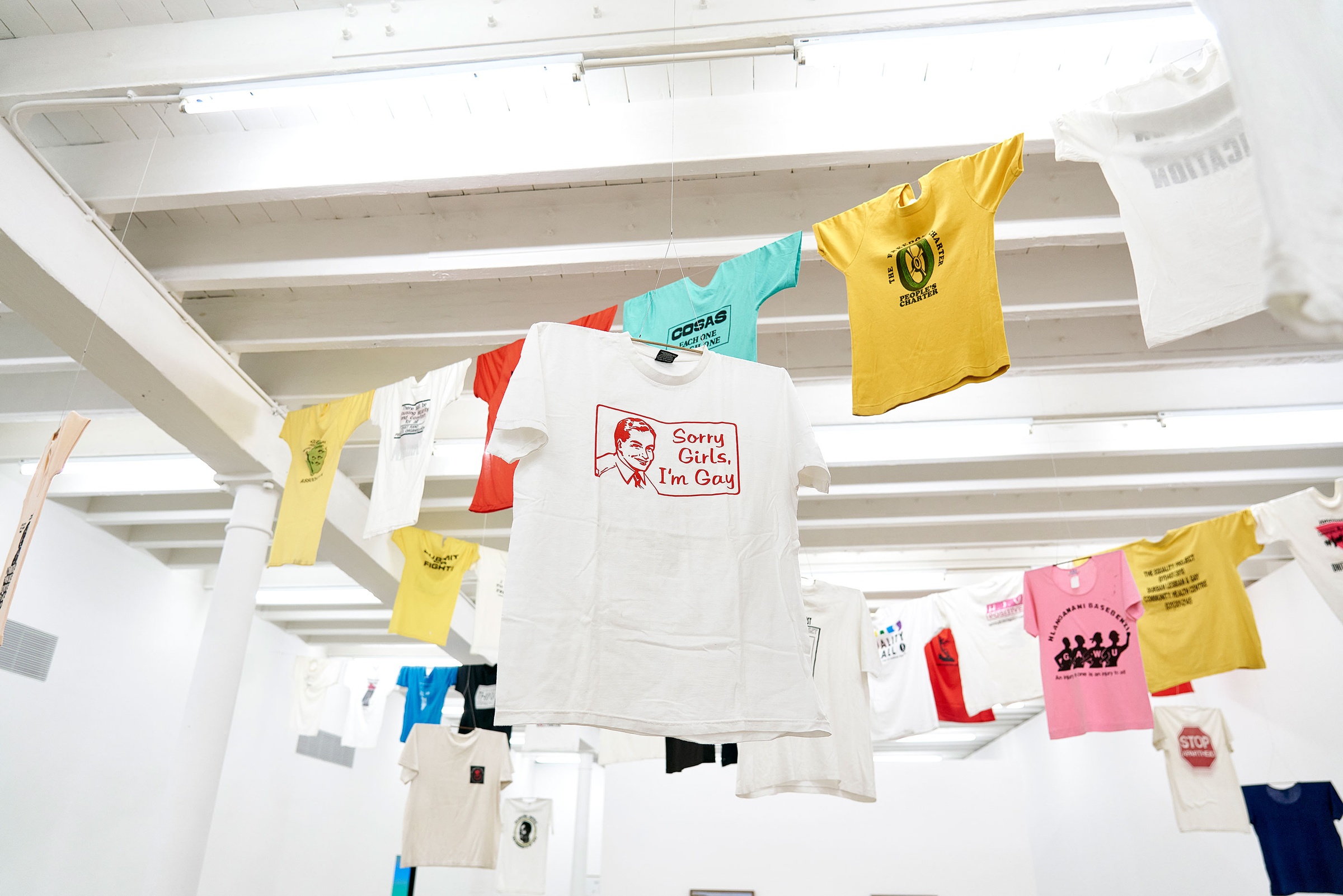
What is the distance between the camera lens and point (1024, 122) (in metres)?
3.42

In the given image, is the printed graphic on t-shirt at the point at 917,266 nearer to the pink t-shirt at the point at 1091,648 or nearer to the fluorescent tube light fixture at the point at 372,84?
the fluorescent tube light fixture at the point at 372,84

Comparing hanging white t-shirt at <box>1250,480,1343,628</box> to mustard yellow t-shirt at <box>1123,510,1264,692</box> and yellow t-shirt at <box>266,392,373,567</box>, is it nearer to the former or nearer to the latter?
mustard yellow t-shirt at <box>1123,510,1264,692</box>

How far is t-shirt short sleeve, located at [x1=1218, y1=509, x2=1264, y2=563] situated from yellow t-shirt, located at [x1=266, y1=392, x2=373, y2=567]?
210 inches

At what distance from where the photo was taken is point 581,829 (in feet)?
37.9

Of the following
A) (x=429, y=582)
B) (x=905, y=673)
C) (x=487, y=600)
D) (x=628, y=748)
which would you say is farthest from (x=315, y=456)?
(x=905, y=673)

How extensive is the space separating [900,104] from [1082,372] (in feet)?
8.46

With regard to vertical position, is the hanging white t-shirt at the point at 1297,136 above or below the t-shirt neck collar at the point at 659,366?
below

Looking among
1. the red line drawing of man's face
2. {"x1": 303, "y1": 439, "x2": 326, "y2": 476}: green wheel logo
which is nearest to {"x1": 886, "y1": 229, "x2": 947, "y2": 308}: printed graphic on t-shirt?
the red line drawing of man's face

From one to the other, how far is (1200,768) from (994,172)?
22.3 ft

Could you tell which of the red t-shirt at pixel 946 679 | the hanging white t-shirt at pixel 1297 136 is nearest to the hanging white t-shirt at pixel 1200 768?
the red t-shirt at pixel 946 679

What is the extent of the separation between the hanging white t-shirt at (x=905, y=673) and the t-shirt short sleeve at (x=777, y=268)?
13.3ft

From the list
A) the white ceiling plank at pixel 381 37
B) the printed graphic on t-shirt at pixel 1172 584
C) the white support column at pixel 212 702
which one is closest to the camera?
the white ceiling plank at pixel 381 37

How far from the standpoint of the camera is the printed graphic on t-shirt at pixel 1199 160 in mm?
2611

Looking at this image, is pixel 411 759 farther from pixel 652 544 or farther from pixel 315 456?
pixel 652 544
